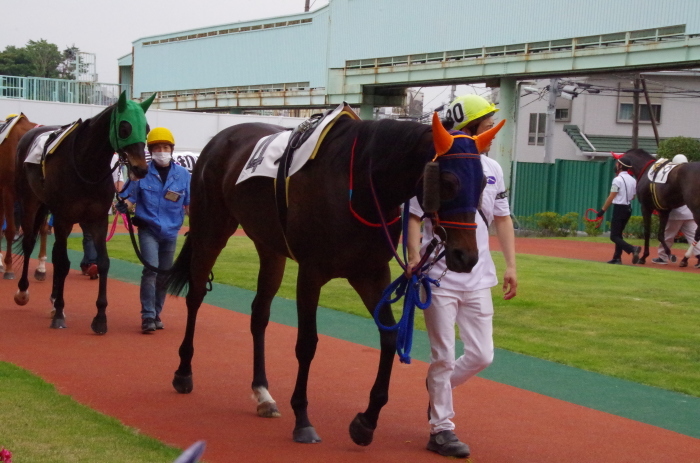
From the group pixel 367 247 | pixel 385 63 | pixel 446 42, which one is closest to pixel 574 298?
pixel 367 247

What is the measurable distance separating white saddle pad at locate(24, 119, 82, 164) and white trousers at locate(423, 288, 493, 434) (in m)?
5.23

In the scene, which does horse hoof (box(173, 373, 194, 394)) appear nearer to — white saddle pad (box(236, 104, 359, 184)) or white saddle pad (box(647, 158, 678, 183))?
white saddle pad (box(236, 104, 359, 184))

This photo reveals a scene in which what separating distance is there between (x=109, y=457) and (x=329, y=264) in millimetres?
1550

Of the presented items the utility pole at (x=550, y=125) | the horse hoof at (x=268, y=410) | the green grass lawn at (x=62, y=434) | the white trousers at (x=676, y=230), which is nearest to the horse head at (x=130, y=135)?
the green grass lawn at (x=62, y=434)

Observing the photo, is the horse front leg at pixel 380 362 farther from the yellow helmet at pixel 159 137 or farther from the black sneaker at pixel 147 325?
the yellow helmet at pixel 159 137

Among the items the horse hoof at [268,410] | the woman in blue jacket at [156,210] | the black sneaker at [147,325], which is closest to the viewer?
the horse hoof at [268,410]

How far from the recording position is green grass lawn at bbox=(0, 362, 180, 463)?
445 cm

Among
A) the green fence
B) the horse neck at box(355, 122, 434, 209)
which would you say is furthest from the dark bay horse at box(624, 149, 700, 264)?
the horse neck at box(355, 122, 434, 209)

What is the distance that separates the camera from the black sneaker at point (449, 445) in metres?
4.77

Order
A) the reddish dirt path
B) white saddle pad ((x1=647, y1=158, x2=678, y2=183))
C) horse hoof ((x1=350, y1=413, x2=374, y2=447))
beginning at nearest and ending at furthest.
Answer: horse hoof ((x1=350, y1=413, x2=374, y2=447)) → the reddish dirt path → white saddle pad ((x1=647, y1=158, x2=678, y2=183))

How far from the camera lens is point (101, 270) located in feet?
27.5

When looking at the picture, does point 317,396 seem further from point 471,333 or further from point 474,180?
point 474,180

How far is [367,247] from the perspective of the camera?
4.88m

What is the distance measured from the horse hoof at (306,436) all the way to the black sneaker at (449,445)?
2.29 feet
